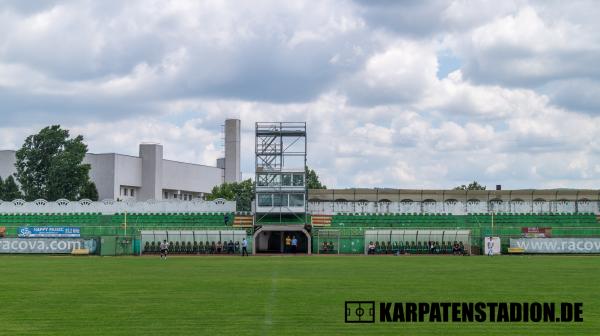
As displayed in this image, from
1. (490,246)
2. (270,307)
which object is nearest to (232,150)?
(490,246)

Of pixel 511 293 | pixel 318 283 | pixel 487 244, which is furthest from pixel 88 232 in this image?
pixel 511 293

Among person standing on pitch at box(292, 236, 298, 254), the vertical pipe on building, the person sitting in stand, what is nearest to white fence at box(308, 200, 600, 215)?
person standing on pitch at box(292, 236, 298, 254)

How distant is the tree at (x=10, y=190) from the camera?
429 ft

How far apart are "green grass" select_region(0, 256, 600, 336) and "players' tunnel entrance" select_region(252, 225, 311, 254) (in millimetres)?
41607

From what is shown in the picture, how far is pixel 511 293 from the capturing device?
29.0 m

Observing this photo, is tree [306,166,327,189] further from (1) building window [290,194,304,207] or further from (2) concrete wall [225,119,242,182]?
(1) building window [290,194,304,207]

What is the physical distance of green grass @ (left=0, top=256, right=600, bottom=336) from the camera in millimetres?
20250

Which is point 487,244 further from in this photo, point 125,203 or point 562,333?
point 562,333

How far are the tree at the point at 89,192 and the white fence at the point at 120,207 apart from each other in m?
23.5

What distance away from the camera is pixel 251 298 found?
27.5m

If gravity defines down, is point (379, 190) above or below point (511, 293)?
above

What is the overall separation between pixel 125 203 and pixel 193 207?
828 centimetres

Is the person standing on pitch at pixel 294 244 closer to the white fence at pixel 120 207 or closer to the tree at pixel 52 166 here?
the white fence at pixel 120 207

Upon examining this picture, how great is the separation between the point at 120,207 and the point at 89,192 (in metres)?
29.0
